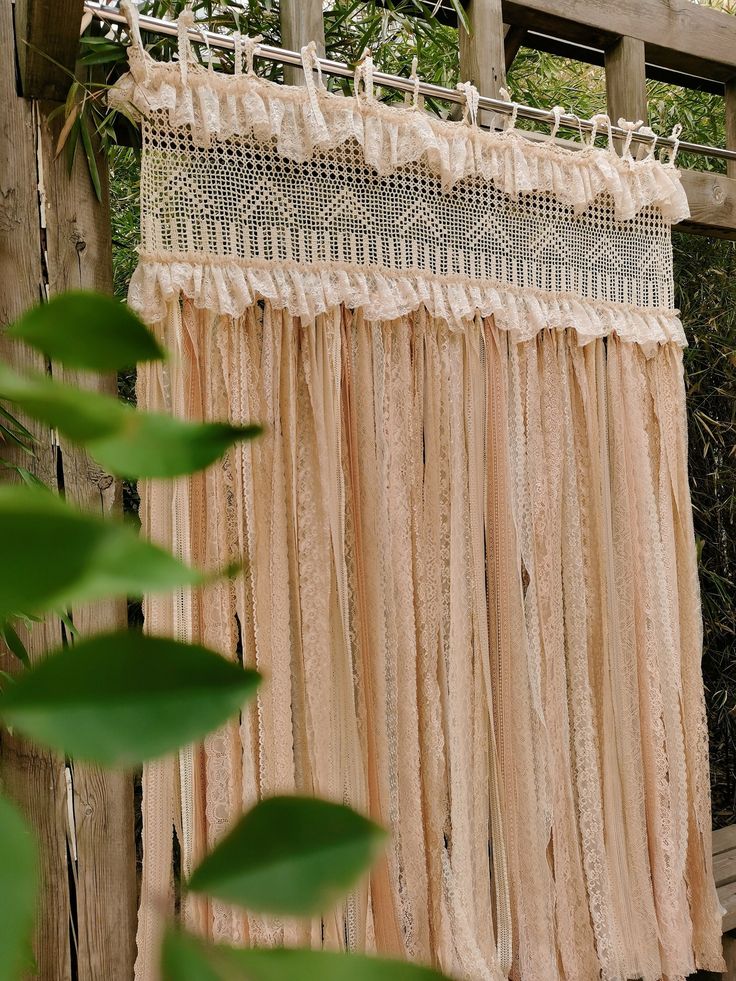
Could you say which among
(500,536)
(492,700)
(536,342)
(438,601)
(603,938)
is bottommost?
(603,938)

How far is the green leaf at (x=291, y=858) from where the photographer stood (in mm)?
69

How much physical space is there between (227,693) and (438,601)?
1.59m

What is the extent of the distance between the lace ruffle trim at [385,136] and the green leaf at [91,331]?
140 centimetres

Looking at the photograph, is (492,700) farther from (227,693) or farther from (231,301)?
(227,693)

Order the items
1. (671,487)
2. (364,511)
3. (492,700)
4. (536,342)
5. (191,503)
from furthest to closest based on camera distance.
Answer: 1. (671,487)
2. (536,342)
3. (492,700)
4. (364,511)
5. (191,503)

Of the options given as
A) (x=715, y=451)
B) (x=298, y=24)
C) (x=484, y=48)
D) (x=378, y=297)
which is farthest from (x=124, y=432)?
(x=715, y=451)

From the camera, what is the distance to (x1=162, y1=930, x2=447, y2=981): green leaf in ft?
0.21

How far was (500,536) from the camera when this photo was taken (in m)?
1.72

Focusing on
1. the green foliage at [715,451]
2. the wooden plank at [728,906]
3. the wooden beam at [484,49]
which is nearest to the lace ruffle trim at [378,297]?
the wooden beam at [484,49]

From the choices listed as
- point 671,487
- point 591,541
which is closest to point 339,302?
point 591,541

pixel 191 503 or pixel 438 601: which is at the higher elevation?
pixel 191 503

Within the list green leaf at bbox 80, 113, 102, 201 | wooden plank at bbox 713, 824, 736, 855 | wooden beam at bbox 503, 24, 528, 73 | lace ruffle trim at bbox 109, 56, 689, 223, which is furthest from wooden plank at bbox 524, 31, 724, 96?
wooden plank at bbox 713, 824, 736, 855

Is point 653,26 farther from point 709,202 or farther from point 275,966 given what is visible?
point 275,966

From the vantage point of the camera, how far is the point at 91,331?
81 mm
